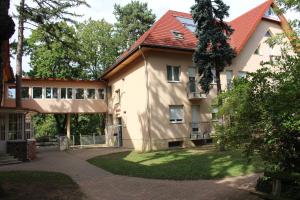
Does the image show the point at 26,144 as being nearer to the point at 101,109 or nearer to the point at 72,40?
the point at 72,40

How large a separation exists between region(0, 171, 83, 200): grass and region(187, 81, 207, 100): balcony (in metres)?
13.8

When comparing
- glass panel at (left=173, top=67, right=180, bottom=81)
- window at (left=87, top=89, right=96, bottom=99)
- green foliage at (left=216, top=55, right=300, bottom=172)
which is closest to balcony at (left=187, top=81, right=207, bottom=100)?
glass panel at (left=173, top=67, right=180, bottom=81)

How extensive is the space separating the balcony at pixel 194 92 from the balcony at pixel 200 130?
6.53 ft

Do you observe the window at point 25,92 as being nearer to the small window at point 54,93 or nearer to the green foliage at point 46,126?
the small window at point 54,93

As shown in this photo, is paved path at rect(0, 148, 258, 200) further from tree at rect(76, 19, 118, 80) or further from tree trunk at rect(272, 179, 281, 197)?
tree at rect(76, 19, 118, 80)

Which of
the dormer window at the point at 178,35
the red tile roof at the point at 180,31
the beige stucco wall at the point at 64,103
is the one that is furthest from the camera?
the beige stucco wall at the point at 64,103

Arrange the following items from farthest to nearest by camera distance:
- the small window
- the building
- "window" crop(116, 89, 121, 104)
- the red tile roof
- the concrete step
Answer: the small window, "window" crop(116, 89, 121, 104), the red tile roof, the building, the concrete step

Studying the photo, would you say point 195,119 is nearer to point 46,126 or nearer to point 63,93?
point 63,93

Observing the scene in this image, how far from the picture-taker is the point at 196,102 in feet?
83.6

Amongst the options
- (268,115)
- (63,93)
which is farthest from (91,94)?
(268,115)

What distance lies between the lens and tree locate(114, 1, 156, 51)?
48.3 metres

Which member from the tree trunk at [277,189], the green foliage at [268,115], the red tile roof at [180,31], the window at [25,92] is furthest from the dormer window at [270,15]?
the tree trunk at [277,189]

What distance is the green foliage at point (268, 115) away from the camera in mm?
7073

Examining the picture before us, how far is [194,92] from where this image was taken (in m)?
25.0
